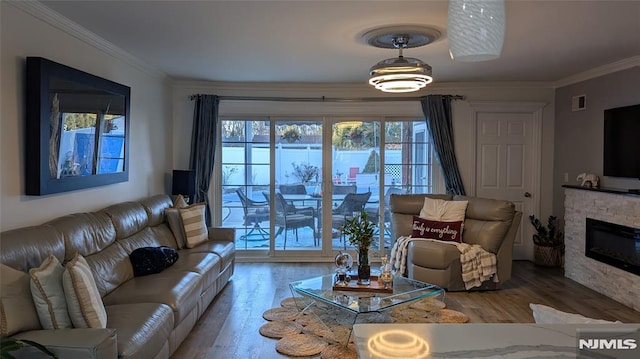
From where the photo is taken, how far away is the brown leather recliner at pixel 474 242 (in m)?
4.61

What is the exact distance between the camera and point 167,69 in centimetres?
515

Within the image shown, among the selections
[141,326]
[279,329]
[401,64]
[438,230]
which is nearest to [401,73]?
[401,64]

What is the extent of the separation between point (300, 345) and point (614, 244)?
11.2 ft

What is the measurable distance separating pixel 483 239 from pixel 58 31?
436cm

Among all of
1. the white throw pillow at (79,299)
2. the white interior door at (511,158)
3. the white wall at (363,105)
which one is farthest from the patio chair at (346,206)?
the white throw pillow at (79,299)

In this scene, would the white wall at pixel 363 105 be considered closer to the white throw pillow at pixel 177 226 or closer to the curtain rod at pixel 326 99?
the curtain rod at pixel 326 99

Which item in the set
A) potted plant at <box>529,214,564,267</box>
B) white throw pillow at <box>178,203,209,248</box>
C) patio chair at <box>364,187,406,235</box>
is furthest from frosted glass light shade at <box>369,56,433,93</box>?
potted plant at <box>529,214,564,267</box>

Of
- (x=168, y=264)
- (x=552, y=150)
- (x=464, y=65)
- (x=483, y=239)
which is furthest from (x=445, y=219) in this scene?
(x=168, y=264)

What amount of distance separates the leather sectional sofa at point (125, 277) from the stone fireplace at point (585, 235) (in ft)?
12.8

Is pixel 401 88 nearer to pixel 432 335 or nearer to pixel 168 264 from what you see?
pixel 168 264

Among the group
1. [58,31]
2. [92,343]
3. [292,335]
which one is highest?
[58,31]

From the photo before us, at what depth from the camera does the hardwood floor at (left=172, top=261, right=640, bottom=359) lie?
3343 millimetres

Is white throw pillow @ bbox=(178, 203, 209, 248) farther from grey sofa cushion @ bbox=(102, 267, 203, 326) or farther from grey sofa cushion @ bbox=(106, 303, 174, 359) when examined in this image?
grey sofa cushion @ bbox=(106, 303, 174, 359)

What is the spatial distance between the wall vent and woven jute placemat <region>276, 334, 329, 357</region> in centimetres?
429
